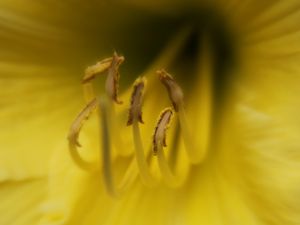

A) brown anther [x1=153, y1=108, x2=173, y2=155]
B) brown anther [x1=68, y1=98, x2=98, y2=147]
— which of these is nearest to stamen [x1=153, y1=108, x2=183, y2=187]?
brown anther [x1=153, y1=108, x2=173, y2=155]

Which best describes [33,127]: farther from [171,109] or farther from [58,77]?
[171,109]

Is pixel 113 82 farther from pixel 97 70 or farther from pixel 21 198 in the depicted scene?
pixel 21 198

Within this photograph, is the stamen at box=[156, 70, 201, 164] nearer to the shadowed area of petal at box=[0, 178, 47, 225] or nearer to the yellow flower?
the yellow flower

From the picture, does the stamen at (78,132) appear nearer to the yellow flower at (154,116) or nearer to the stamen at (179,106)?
the yellow flower at (154,116)

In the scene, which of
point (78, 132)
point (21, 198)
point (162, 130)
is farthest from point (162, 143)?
point (21, 198)

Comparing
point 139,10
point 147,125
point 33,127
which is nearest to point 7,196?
point 33,127

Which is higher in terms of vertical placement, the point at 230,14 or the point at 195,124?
the point at 230,14
